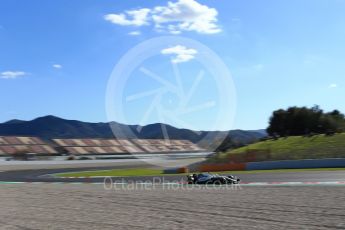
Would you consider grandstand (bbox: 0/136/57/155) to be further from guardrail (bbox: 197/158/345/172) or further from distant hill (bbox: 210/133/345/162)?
guardrail (bbox: 197/158/345/172)

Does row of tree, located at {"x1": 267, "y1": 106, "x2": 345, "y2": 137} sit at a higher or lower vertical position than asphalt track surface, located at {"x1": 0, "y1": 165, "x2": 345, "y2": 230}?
higher

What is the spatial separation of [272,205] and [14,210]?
7.41m

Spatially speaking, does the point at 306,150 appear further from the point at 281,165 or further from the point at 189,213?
the point at 189,213

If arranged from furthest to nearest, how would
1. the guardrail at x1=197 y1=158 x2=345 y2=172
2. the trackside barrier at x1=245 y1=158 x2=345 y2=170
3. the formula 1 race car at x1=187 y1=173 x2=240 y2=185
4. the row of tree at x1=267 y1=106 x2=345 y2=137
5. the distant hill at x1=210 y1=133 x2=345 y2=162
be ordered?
the row of tree at x1=267 y1=106 x2=345 y2=137, the distant hill at x1=210 y1=133 x2=345 y2=162, the guardrail at x1=197 y1=158 x2=345 y2=172, the trackside barrier at x1=245 y1=158 x2=345 y2=170, the formula 1 race car at x1=187 y1=173 x2=240 y2=185

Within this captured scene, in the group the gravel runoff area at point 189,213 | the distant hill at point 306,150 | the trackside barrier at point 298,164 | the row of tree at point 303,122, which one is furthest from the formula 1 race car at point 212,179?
the row of tree at point 303,122

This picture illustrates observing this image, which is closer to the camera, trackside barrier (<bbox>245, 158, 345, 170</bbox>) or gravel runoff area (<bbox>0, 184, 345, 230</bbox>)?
gravel runoff area (<bbox>0, 184, 345, 230</bbox>)

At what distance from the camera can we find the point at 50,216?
39.7 feet

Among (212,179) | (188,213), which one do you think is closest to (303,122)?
(212,179)

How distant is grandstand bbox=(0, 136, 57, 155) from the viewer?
98.6 meters

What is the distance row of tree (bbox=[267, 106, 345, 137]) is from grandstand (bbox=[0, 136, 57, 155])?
48527 millimetres

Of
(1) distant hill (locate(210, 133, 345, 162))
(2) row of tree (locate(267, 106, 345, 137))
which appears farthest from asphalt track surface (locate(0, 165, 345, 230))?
(2) row of tree (locate(267, 106, 345, 137))

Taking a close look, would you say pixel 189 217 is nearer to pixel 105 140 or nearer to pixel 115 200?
pixel 115 200

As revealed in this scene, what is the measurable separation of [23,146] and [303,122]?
59031 mm

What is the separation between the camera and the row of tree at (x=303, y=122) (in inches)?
2983
